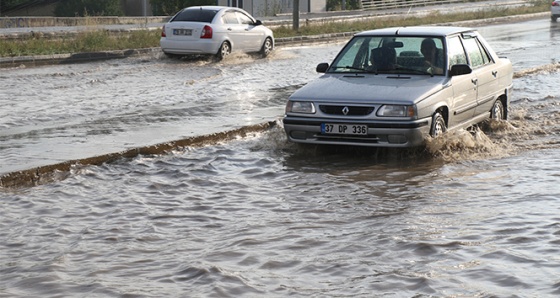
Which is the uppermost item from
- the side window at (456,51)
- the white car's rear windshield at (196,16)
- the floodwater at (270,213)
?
the side window at (456,51)

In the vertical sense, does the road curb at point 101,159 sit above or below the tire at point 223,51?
above

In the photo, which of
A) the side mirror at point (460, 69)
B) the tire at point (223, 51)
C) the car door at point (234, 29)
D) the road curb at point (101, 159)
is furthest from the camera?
the car door at point (234, 29)

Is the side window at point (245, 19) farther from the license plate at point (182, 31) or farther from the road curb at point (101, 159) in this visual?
the road curb at point (101, 159)

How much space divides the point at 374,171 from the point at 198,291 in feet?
14.7

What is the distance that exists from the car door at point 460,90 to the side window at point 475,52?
20 cm

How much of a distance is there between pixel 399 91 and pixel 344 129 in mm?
729

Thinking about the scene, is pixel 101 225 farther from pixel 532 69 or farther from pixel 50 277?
pixel 532 69

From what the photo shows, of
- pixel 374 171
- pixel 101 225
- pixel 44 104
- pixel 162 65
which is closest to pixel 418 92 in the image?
pixel 374 171

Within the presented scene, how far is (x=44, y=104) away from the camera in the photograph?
1603 centimetres

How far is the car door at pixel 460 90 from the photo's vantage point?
37.8 feet

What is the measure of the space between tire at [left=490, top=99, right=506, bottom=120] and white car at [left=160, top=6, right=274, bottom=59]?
41.4 feet

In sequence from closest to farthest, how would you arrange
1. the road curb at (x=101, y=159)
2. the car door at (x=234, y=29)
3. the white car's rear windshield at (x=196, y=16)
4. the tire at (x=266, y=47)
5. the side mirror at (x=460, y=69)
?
the road curb at (x=101, y=159)
the side mirror at (x=460, y=69)
the white car's rear windshield at (x=196, y=16)
the car door at (x=234, y=29)
the tire at (x=266, y=47)

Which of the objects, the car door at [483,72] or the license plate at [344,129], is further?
the car door at [483,72]

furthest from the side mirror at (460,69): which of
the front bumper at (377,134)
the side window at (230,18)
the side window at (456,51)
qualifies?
the side window at (230,18)
